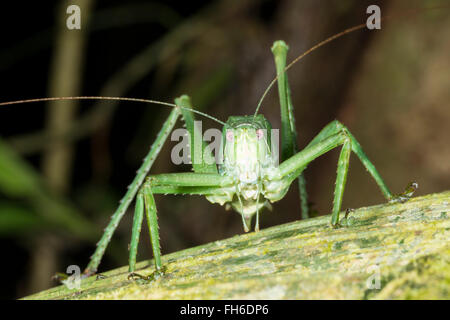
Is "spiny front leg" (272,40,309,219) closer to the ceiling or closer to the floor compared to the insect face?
closer to the ceiling

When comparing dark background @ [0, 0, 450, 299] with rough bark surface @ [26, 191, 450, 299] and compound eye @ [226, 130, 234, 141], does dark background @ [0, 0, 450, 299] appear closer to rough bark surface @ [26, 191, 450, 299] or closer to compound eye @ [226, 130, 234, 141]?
compound eye @ [226, 130, 234, 141]

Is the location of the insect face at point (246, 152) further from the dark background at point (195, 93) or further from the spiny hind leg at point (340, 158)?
the dark background at point (195, 93)

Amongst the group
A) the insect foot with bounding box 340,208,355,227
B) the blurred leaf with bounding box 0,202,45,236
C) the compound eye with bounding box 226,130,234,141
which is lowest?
the insect foot with bounding box 340,208,355,227

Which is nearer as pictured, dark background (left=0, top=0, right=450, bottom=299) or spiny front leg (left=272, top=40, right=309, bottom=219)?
spiny front leg (left=272, top=40, right=309, bottom=219)

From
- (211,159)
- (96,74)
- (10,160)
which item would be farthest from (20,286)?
(211,159)

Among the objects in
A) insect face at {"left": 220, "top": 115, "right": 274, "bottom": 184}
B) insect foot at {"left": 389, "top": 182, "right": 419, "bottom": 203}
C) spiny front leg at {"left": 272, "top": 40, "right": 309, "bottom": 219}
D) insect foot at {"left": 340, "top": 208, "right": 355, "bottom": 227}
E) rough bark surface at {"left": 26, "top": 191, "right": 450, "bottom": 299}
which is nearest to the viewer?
rough bark surface at {"left": 26, "top": 191, "right": 450, "bottom": 299}

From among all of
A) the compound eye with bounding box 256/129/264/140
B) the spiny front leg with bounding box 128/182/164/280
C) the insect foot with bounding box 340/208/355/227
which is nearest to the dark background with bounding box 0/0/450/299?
the compound eye with bounding box 256/129/264/140

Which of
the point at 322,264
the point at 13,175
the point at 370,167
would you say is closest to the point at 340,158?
the point at 370,167

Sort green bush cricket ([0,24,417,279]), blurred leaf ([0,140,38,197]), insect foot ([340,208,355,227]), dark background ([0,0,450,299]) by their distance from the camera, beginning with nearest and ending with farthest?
insect foot ([340,208,355,227]) < green bush cricket ([0,24,417,279]) < blurred leaf ([0,140,38,197]) < dark background ([0,0,450,299])

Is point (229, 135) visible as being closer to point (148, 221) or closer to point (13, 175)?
point (148, 221)
